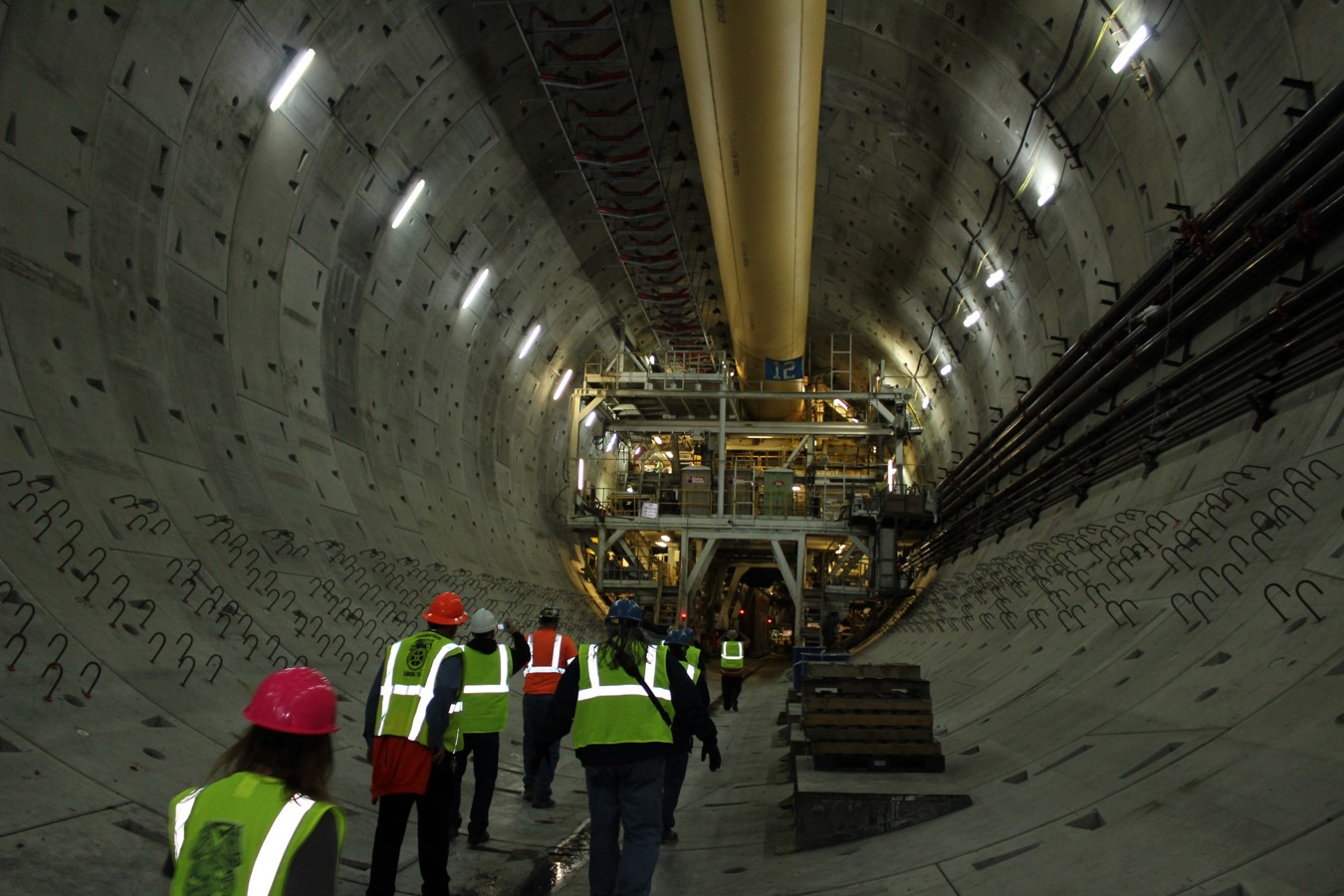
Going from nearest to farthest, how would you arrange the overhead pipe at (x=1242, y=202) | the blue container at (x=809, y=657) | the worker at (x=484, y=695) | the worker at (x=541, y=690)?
the worker at (x=484, y=695)
the overhead pipe at (x=1242, y=202)
the worker at (x=541, y=690)
the blue container at (x=809, y=657)

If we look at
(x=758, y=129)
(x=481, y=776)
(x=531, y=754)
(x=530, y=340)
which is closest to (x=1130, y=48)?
(x=758, y=129)

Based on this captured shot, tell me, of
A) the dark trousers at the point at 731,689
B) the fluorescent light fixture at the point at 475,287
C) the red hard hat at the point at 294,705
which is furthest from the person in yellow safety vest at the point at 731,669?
the red hard hat at the point at 294,705

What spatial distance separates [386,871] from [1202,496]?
703 cm

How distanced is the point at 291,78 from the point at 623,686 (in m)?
9.27

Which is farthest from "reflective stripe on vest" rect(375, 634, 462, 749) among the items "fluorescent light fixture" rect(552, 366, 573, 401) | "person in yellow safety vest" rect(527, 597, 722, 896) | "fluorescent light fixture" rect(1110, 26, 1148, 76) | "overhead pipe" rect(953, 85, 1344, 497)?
"fluorescent light fixture" rect(552, 366, 573, 401)

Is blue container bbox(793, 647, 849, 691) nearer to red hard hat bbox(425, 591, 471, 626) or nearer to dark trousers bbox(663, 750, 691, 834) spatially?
dark trousers bbox(663, 750, 691, 834)

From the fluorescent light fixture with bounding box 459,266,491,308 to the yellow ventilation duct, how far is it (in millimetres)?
4185

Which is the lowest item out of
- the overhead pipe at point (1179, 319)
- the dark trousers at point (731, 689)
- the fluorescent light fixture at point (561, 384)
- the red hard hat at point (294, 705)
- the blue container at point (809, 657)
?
the red hard hat at point (294, 705)

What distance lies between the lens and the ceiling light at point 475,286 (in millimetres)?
16891

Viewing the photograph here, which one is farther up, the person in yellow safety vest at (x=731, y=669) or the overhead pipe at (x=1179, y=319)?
the overhead pipe at (x=1179, y=319)

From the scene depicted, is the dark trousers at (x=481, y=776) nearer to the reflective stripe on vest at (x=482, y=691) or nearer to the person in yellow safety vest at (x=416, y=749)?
the reflective stripe on vest at (x=482, y=691)

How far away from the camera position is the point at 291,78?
1077cm

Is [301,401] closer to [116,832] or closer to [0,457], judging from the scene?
[0,457]

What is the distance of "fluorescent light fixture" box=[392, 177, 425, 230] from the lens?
13914 millimetres
